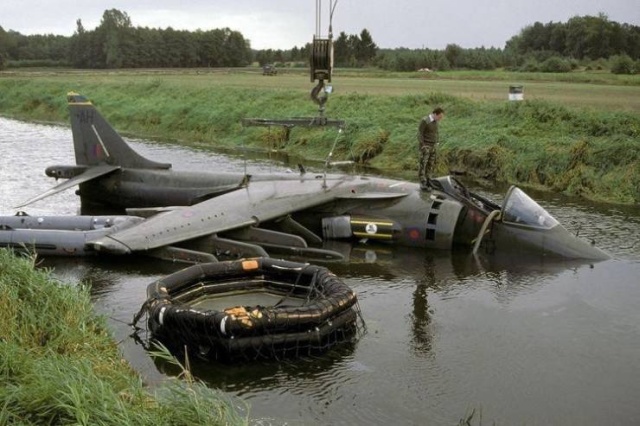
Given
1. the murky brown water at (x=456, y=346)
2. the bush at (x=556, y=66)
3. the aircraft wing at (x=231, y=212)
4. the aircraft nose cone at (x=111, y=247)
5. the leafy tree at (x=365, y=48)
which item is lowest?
the murky brown water at (x=456, y=346)

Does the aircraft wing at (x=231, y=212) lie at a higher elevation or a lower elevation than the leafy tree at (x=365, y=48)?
lower

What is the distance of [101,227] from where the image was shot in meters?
15.9

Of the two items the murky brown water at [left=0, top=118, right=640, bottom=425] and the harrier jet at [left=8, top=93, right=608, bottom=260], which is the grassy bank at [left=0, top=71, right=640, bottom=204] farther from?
the harrier jet at [left=8, top=93, right=608, bottom=260]

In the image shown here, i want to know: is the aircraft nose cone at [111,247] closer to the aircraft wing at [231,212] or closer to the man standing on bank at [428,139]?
the aircraft wing at [231,212]

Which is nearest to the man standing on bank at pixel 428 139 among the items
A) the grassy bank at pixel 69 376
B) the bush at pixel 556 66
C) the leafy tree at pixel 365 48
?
the grassy bank at pixel 69 376

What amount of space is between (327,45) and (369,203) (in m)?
3.81

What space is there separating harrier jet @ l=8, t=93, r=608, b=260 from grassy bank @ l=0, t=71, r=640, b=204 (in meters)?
7.75

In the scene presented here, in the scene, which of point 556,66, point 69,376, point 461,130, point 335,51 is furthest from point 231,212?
point 335,51

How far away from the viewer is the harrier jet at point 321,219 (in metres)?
14.7

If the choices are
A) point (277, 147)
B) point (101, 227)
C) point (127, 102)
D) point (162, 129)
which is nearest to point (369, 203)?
point (101, 227)

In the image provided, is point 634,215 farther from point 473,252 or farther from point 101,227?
point 101,227

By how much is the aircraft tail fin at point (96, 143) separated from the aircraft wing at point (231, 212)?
4.14 metres

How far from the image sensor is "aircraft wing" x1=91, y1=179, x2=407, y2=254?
1420 cm

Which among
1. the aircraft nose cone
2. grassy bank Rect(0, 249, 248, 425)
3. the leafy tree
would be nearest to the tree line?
the leafy tree
